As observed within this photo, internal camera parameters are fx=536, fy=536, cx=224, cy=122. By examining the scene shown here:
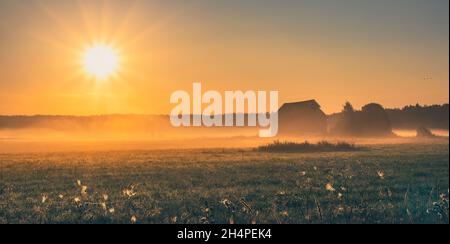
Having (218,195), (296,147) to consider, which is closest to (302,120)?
(296,147)

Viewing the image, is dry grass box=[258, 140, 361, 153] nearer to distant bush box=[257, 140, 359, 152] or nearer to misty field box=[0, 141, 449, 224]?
distant bush box=[257, 140, 359, 152]

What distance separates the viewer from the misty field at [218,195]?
14133 millimetres

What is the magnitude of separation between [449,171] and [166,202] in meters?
19.7

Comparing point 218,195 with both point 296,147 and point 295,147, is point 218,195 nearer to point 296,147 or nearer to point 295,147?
point 295,147

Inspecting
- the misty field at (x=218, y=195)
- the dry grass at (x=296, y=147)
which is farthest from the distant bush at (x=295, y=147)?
the misty field at (x=218, y=195)

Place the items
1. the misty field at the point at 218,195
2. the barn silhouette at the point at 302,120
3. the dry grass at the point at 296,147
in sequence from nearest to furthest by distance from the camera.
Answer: the misty field at the point at 218,195, the dry grass at the point at 296,147, the barn silhouette at the point at 302,120

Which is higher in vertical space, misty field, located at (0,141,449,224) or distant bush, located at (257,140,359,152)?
distant bush, located at (257,140,359,152)

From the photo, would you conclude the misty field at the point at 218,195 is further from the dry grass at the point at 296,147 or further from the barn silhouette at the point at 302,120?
the barn silhouette at the point at 302,120

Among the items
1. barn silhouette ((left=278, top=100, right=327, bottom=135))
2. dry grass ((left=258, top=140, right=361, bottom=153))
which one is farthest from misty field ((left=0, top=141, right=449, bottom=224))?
→ barn silhouette ((left=278, top=100, right=327, bottom=135))

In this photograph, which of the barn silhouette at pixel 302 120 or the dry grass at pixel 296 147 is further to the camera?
the barn silhouette at pixel 302 120

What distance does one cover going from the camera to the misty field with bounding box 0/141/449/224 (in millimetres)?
14133

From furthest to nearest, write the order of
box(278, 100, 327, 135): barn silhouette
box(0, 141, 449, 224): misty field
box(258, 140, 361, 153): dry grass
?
→ box(278, 100, 327, 135): barn silhouette → box(258, 140, 361, 153): dry grass → box(0, 141, 449, 224): misty field
